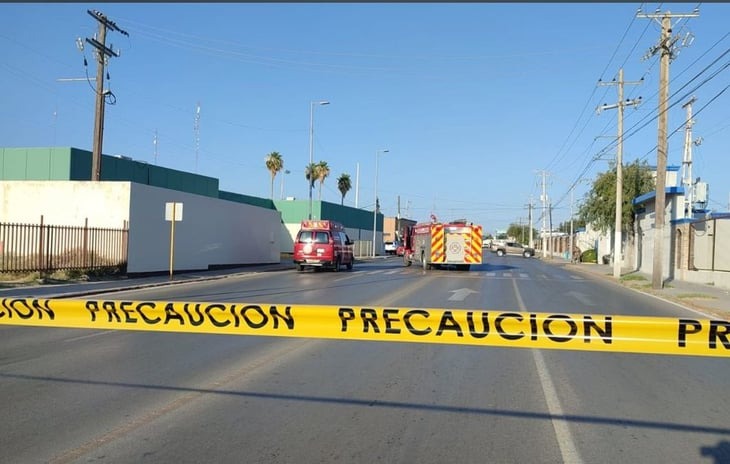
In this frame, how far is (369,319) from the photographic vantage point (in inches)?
222

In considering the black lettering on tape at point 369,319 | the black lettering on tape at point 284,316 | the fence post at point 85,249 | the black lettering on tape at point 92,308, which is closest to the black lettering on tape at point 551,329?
the black lettering on tape at point 369,319

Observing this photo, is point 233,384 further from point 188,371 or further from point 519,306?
point 519,306

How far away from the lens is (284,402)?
639 cm

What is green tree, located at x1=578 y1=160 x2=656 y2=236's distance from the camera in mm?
42094

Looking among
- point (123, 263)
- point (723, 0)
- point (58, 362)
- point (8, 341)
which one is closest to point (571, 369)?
point (58, 362)

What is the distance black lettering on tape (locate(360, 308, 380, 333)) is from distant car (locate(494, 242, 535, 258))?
7342 centimetres

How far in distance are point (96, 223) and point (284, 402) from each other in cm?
2018

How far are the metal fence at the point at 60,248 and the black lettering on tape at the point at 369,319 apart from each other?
1814cm

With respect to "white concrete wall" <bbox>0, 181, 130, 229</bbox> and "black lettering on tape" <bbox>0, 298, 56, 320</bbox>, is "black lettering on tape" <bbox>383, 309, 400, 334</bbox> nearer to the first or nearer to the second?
"black lettering on tape" <bbox>0, 298, 56, 320</bbox>

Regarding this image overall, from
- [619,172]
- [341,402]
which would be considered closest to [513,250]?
[619,172]

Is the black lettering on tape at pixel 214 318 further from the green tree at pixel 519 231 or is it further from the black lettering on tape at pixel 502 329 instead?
the green tree at pixel 519 231

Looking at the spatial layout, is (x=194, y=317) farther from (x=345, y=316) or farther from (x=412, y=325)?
(x=412, y=325)

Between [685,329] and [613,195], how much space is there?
129 feet

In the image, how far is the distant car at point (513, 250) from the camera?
76812 mm
